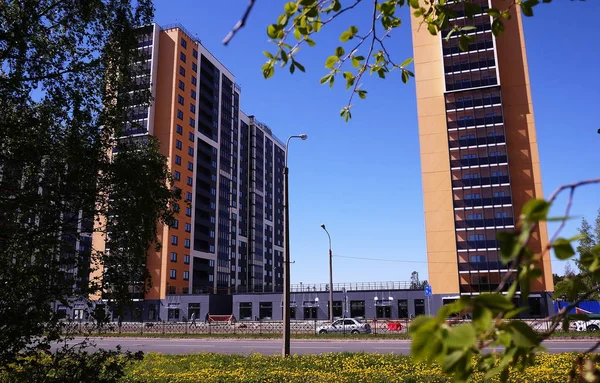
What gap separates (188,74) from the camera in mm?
75750

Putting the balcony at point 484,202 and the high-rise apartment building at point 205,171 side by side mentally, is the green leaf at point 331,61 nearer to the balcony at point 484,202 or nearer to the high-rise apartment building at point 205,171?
the high-rise apartment building at point 205,171

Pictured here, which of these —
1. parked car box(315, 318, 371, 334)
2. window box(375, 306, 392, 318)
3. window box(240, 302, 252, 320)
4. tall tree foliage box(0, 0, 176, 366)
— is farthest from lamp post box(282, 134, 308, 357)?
window box(240, 302, 252, 320)

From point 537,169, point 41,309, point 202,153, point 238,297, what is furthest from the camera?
point 202,153

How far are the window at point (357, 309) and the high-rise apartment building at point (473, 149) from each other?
1314 cm

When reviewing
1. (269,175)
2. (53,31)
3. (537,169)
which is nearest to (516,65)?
(537,169)

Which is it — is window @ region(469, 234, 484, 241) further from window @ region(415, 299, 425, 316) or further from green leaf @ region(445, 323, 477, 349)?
green leaf @ region(445, 323, 477, 349)

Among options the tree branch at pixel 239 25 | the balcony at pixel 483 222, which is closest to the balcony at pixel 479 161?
the balcony at pixel 483 222

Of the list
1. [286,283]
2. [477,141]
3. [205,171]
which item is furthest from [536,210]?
[205,171]

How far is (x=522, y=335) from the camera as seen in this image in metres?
1.59

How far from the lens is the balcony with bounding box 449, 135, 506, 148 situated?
2233 inches

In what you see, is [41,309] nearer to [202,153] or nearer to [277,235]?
[202,153]

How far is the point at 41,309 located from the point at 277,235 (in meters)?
118

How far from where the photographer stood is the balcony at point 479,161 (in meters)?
56.4

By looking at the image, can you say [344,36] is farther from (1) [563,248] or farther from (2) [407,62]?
(1) [563,248]
